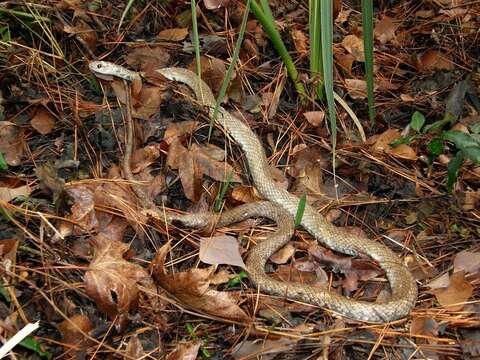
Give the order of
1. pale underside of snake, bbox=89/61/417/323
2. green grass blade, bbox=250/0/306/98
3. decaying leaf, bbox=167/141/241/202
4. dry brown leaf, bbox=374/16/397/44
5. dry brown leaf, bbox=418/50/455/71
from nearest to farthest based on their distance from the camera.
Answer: pale underside of snake, bbox=89/61/417/323 → decaying leaf, bbox=167/141/241/202 → green grass blade, bbox=250/0/306/98 → dry brown leaf, bbox=418/50/455/71 → dry brown leaf, bbox=374/16/397/44

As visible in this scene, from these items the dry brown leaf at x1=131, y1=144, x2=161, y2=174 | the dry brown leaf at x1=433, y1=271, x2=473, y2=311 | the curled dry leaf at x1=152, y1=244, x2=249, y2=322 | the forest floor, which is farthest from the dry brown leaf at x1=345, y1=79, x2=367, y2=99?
the curled dry leaf at x1=152, y1=244, x2=249, y2=322

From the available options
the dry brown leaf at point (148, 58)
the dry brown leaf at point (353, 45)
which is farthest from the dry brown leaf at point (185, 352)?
the dry brown leaf at point (353, 45)

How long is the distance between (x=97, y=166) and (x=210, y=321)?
47.2 inches

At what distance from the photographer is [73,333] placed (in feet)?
8.25

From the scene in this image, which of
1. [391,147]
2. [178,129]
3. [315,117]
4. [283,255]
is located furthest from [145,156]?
[391,147]

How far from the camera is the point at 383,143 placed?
3783mm

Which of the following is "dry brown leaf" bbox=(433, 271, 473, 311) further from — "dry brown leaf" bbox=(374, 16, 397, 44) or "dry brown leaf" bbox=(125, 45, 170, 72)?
"dry brown leaf" bbox=(125, 45, 170, 72)

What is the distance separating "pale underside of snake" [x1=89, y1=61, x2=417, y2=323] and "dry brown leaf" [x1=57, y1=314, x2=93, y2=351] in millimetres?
834

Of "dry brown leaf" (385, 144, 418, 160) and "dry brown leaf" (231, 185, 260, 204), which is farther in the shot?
"dry brown leaf" (385, 144, 418, 160)

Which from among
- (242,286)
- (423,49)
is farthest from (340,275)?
(423,49)

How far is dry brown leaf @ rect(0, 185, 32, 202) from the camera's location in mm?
2955

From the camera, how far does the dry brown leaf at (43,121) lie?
11.5 feet

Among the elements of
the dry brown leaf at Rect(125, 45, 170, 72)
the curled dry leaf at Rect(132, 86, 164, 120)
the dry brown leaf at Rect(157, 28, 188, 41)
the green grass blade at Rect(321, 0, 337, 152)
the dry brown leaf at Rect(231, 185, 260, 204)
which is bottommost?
the dry brown leaf at Rect(231, 185, 260, 204)

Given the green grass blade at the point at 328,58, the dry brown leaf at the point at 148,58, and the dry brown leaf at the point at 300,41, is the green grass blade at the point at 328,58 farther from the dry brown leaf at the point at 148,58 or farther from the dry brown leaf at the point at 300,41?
the dry brown leaf at the point at 148,58
